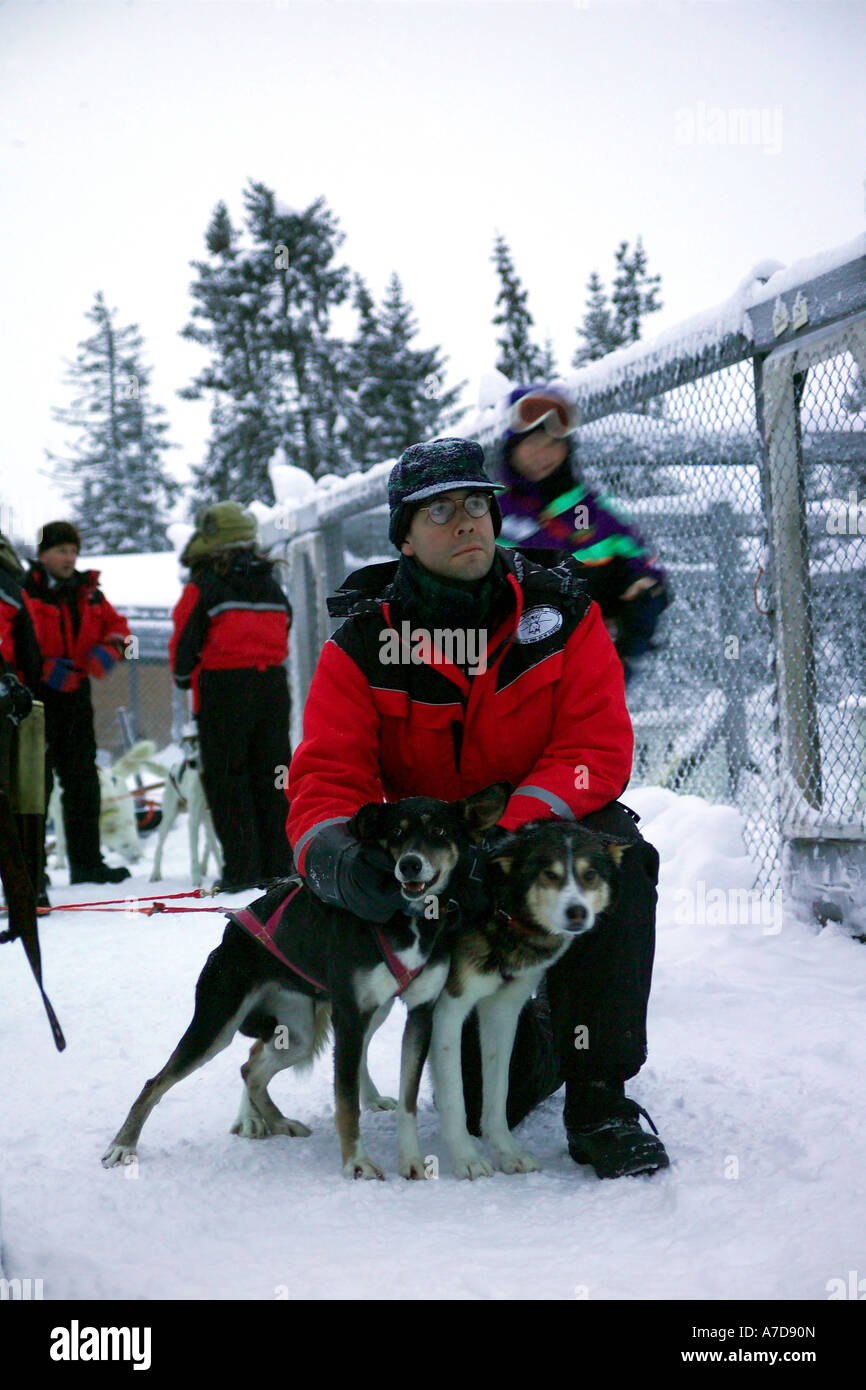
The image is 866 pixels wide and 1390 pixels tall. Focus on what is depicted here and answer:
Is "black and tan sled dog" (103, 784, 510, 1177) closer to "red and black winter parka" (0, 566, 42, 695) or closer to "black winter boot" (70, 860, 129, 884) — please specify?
"red and black winter parka" (0, 566, 42, 695)

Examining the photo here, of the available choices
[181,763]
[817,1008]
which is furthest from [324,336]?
[817,1008]

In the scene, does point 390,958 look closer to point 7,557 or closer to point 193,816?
point 7,557

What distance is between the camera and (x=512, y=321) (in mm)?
30359

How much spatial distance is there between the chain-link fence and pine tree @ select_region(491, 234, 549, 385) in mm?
25068

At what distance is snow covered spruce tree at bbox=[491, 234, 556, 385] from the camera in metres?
30.0

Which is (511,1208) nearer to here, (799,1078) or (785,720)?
(799,1078)

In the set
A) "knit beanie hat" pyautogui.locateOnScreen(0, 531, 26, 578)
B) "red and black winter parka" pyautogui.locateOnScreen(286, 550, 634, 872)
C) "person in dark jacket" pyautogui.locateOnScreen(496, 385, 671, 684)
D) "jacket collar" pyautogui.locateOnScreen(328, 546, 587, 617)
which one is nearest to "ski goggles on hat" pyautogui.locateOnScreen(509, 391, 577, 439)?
"person in dark jacket" pyautogui.locateOnScreen(496, 385, 671, 684)

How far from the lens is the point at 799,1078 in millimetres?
2994

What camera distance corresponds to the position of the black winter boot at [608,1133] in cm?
240

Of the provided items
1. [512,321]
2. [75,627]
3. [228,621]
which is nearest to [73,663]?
[75,627]

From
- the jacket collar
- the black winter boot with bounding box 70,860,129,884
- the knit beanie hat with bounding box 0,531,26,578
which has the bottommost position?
the black winter boot with bounding box 70,860,129,884

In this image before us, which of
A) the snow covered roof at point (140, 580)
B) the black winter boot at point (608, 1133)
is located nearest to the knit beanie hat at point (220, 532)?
the black winter boot at point (608, 1133)

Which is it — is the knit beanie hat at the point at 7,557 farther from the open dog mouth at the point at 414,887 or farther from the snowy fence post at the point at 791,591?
the open dog mouth at the point at 414,887

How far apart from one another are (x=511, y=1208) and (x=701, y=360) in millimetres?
3465
